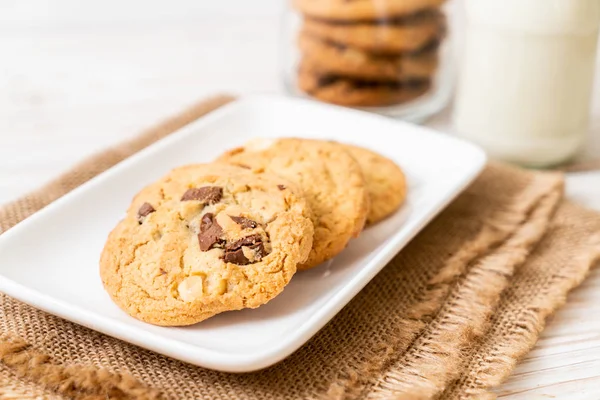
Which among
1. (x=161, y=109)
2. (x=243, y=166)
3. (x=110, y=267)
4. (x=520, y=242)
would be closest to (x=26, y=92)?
(x=161, y=109)

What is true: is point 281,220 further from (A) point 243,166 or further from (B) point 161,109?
(B) point 161,109

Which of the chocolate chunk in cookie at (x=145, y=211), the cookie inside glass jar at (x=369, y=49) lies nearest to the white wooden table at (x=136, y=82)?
the cookie inside glass jar at (x=369, y=49)

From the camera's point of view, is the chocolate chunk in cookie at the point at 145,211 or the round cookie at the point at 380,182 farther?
the round cookie at the point at 380,182

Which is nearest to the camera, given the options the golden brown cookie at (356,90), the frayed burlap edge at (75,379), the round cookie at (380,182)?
the frayed burlap edge at (75,379)

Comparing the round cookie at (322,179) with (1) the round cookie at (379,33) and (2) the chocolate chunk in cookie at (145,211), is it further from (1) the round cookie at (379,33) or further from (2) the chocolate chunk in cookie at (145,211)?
(1) the round cookie at (379,33)

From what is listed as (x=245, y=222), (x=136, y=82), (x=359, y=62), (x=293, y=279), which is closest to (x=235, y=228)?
(x=245, y=222)

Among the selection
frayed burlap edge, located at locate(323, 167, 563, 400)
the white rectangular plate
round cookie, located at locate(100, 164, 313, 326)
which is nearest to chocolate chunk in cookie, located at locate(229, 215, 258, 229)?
round cookie, located at locate(100, 164, 313, 326)

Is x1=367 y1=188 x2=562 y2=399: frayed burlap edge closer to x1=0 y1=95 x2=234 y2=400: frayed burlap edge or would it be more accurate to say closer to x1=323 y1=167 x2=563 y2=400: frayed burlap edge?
x1=323 y1=167 x2=563 y2=400: frayed burlap edge
